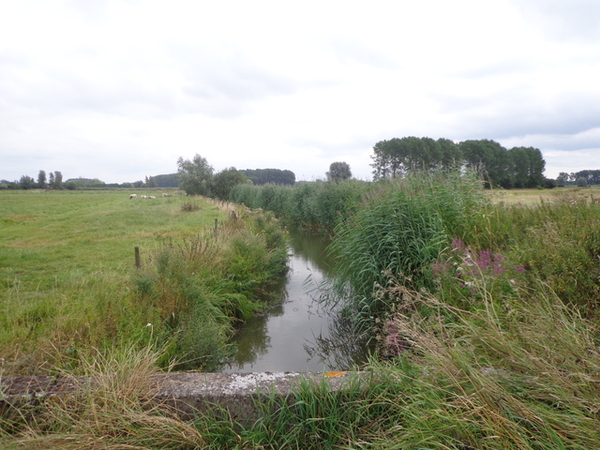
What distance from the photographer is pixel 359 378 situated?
253 centimetres

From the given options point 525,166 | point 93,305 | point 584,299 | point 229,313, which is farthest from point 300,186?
point 525,166

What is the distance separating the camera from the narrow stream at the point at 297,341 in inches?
205

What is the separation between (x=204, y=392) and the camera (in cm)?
256

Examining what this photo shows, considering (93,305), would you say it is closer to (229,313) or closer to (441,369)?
(229,313)

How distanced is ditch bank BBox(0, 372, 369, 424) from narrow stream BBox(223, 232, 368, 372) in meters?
1.89

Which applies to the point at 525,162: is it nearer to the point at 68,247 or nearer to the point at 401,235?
the point at 401,235

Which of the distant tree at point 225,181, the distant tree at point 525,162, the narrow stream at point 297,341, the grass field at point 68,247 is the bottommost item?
the narrow stream at point 297,341

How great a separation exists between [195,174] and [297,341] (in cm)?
4156

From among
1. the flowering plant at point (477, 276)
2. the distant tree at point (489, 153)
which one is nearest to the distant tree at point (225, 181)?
the distant tree at point (489, 153)

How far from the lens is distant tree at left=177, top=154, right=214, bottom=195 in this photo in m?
44.5

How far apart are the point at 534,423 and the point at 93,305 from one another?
14.4ft

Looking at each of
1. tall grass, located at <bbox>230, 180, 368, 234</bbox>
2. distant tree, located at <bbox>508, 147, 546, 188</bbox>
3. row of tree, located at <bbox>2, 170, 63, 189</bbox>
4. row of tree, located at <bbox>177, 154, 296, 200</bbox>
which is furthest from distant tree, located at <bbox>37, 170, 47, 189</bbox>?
distant tree, located at <bbox>508, 147, 546, 188</bbox>

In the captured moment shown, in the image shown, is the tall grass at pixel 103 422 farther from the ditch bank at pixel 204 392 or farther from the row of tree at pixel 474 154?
the row of tree at pixel 474 154

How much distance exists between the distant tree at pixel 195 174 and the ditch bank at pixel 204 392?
1673 inches
